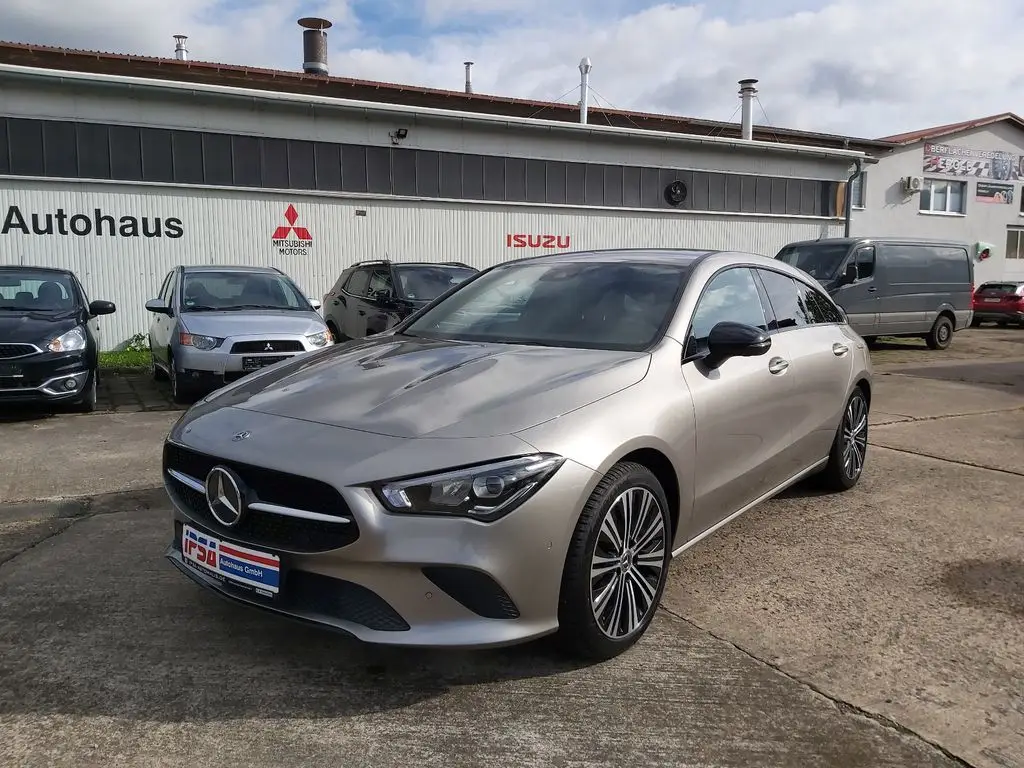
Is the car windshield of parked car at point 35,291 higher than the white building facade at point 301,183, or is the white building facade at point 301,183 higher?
the white building facade at point 301,183

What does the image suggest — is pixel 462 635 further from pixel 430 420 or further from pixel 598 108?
pixel 598 108

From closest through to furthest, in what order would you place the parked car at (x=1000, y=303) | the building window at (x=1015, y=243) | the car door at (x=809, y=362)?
the car door at (x=809, y=362), the parked car at (x=1000, y=303), the building window at (x=1015, y=243)

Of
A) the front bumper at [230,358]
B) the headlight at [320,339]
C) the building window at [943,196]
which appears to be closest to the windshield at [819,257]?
the headlight at [320,339]

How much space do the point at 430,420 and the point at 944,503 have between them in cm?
378

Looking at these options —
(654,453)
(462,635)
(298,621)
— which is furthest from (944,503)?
(298,621)

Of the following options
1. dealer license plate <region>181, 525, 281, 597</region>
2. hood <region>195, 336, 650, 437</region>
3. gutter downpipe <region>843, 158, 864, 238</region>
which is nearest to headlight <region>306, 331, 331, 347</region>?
hood <region>195, 336, 650, 437</region>

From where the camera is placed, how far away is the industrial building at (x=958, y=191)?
84.8 ft

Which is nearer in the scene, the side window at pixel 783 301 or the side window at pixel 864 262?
the side window at pixel 783 301

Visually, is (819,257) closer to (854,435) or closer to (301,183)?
(301,183)

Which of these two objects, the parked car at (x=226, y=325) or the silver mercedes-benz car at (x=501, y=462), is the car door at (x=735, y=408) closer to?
the silver mercedes-benz car at (x=501, y=462)

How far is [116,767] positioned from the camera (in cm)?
233

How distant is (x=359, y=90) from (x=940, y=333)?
16272 millimetres

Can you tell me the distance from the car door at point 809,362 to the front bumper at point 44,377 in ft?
21.2

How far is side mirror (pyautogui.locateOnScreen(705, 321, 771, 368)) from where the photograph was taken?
3.40m
